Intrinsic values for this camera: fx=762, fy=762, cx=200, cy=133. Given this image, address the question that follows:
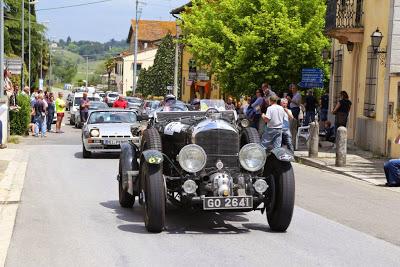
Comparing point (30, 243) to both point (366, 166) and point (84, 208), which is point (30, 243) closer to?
point (84, 208)

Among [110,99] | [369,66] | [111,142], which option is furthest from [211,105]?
[110,99]

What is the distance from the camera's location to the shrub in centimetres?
2786

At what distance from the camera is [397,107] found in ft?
68.0

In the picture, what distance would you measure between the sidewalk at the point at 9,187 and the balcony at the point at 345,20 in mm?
11045

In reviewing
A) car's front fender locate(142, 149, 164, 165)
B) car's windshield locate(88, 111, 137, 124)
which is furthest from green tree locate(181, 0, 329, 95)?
car's front fender locate(142, 149, 164, 165)

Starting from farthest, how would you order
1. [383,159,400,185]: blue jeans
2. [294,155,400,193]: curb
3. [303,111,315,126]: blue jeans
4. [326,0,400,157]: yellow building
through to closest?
[303,111,315,126]: blue jeans
[326,0,400,157]: yellow building
[383,159,400,185]: blue jeans
[294,155,400,193]: curb

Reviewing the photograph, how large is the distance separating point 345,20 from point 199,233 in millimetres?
18193

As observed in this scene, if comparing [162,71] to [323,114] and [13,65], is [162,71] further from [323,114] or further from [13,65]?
[323,114]

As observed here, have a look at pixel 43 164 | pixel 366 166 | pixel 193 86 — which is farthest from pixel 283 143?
pixel 193 86

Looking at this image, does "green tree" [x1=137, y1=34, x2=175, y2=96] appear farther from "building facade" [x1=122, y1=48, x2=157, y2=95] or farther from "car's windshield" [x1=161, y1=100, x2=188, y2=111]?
"car's windshield" [x1=161, y1=100, x2=188, y2=111]

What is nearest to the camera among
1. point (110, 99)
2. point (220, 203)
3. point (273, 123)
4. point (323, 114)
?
point (220, 203)

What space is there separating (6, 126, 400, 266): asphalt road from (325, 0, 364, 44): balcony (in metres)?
11.7

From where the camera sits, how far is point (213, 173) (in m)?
9.20

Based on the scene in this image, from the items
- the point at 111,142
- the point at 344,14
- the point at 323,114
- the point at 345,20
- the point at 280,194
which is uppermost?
the point at 344,14
